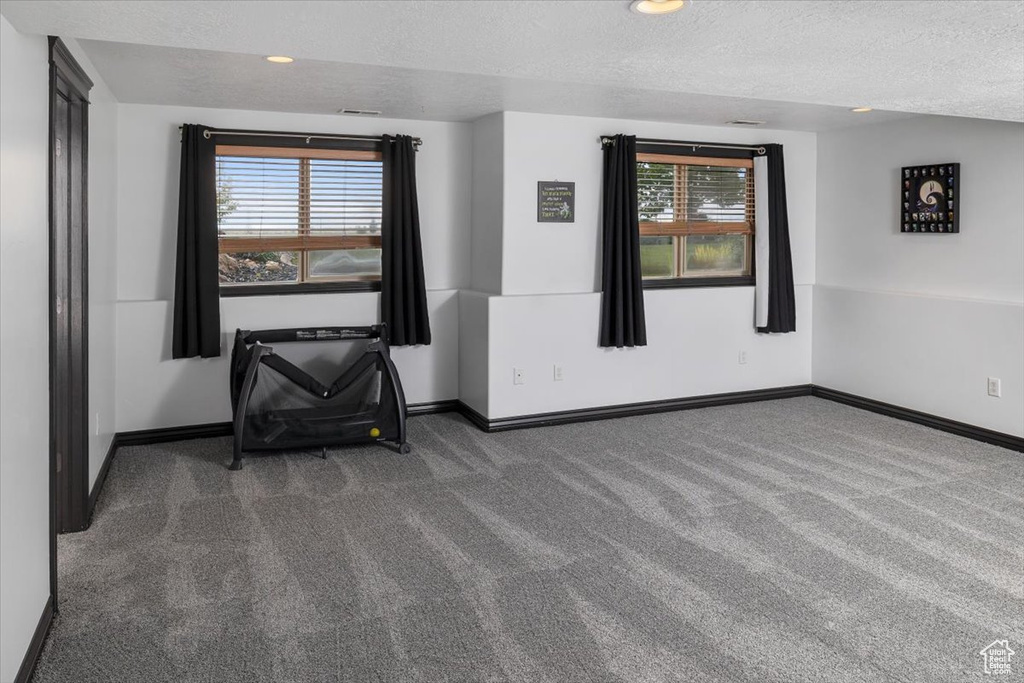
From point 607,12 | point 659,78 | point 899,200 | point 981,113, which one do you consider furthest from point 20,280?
point 899,200

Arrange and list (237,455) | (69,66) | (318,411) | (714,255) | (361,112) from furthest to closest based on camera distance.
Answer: (714,255) → (361,112) → (318,411) → (237,455) → (69,66)

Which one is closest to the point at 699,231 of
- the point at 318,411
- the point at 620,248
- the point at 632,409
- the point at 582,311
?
the point at 620,248

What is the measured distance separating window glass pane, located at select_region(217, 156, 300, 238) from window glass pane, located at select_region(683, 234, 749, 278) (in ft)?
10.4

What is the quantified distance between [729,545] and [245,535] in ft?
7.33

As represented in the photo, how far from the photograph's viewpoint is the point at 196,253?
209 inches

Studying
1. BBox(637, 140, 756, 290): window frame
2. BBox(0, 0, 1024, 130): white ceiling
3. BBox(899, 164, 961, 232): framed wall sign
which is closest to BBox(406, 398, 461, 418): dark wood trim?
BBox(637, 140, 756, 290): window frame

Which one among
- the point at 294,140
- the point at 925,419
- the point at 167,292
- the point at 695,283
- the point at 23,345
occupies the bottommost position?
the point at 925,419

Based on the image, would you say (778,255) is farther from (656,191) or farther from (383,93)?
(383,93)

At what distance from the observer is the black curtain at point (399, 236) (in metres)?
5.79

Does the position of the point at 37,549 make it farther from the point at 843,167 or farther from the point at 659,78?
the point at 843,167

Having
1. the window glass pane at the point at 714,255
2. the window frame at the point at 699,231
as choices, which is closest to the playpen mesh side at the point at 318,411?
the window frame at the point at 699,231

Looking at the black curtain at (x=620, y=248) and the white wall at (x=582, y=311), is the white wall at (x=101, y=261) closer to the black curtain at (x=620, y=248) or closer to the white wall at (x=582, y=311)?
the white wall at (x=582, y=311)

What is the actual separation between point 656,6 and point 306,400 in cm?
354

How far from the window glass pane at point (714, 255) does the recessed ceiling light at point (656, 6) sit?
13.9ft
